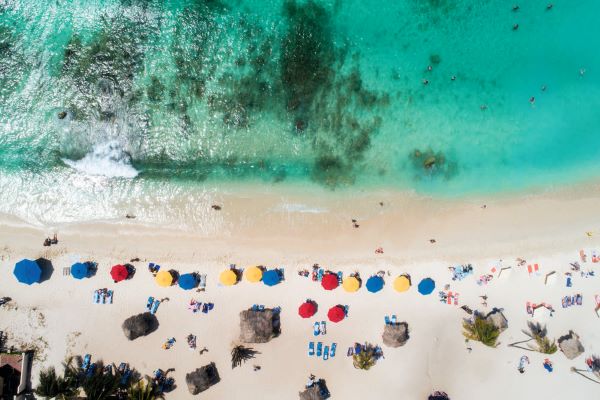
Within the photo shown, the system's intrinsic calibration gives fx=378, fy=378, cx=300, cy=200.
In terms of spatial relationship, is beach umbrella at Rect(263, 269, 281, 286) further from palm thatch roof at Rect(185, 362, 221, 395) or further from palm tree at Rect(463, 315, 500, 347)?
palm tree at Rect(463, 315, 500, 347)

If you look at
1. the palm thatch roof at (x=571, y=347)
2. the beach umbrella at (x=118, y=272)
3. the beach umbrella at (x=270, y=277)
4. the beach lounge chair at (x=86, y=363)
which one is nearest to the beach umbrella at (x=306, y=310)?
the beach umbrella at (x=270, y=277)

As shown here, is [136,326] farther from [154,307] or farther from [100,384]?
[100,384]

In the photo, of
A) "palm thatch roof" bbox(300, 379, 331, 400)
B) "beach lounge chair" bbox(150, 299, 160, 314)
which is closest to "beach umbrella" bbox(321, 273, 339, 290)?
"palm thatch roof" bbox(300, 379, 331, 400)

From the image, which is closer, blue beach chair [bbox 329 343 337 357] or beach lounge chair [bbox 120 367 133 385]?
beach lounge chair [bbox 120 367 133 385]

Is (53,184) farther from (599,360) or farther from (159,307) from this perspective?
(599,360)

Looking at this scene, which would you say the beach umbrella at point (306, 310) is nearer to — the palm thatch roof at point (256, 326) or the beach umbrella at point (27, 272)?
the palm thatch roof at point (256, 326)

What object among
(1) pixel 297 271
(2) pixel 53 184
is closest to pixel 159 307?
(1) pixel 297 271

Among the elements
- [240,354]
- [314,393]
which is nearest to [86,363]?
[240,354]
